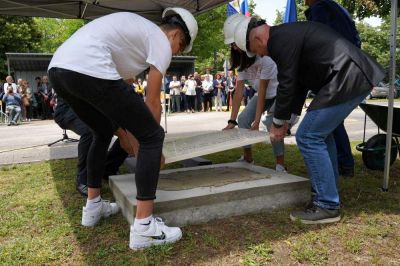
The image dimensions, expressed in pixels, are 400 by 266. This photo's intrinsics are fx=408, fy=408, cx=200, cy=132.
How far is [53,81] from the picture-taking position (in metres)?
2.76

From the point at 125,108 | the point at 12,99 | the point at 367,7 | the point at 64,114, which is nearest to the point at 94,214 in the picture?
the point at 125,108

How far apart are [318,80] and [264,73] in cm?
130

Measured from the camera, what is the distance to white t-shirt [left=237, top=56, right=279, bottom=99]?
15.0ft

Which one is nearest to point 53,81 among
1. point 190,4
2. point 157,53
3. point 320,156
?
point 157,53

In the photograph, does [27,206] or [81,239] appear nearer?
[81,239]

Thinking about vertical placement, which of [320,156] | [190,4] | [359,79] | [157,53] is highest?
[190,4]

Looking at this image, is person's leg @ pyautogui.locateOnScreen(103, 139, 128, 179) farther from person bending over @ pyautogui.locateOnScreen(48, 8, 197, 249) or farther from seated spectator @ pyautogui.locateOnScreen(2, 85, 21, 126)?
seated spectator @ pyautogui.locateOnScreen(2, 85, 21, 126)

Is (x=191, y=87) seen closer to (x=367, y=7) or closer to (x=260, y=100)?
(x=367, y=7)

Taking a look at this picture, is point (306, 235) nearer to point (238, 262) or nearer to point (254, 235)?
point (254, 235)

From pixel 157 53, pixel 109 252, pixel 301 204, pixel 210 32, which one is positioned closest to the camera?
pixel 157 53

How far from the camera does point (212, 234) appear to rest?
10.3ft

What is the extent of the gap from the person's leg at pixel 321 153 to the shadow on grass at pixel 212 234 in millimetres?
107

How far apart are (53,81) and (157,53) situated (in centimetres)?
74

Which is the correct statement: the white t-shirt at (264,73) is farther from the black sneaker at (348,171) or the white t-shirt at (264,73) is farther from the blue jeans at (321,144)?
the blue jeans at (321,144)
